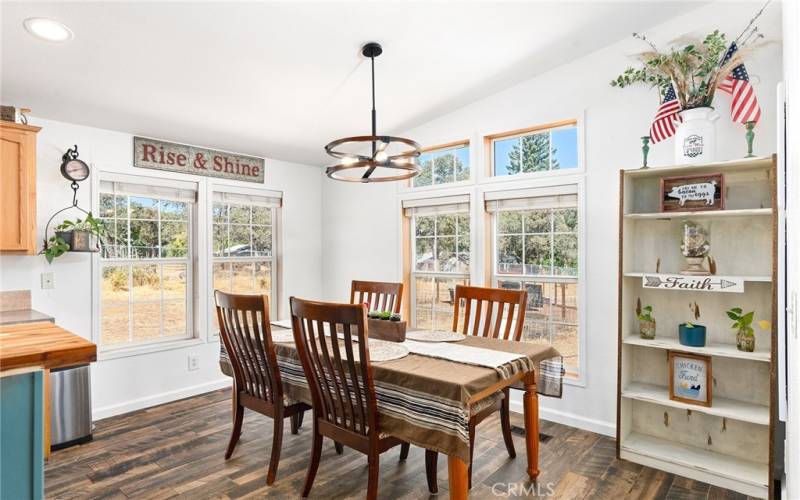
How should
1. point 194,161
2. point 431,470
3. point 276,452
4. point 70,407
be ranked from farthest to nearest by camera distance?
point 194,161 → point 70,407 → point 276,452 → point 431,470

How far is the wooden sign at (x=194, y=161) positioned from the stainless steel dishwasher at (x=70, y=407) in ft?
5.58

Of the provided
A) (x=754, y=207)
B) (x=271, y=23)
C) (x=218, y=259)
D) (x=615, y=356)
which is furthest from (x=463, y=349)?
(x=218, y=259)

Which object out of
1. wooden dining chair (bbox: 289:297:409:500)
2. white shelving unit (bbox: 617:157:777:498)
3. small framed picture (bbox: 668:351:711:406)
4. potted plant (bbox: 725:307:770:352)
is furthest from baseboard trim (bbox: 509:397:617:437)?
wooden dining chair (bbox: 289:297:409:500)

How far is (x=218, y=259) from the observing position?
4.31 metres

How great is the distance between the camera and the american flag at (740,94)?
8.44ft

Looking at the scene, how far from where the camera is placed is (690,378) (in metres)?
2.69

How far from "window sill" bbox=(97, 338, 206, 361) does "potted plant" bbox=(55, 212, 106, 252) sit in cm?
87

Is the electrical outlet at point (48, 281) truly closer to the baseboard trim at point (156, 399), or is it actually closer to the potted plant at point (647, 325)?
the baseboard trim at point (156, 399)

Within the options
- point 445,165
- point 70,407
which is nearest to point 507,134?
point 445,165

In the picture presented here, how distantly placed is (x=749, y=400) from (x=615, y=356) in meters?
0.76

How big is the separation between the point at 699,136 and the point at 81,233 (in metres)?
4.09

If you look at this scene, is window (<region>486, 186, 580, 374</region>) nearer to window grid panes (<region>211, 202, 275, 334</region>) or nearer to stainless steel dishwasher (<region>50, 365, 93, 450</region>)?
window grid panes (<region>211, 202, 275, 334</region>)

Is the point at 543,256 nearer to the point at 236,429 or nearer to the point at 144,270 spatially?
the point at 236,429

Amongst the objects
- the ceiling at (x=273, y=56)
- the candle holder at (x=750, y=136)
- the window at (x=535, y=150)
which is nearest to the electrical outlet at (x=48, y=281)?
the ceiling at (x=273, y=56)
